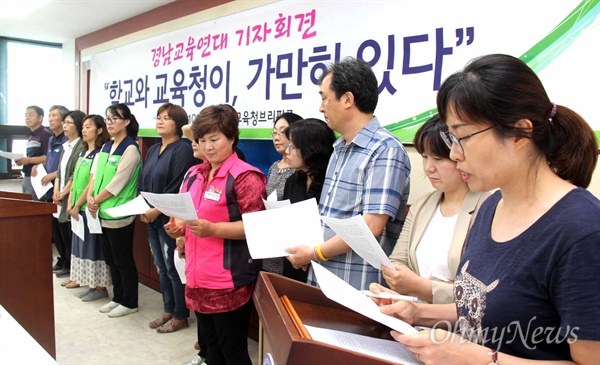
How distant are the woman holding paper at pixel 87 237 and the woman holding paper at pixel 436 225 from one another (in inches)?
110

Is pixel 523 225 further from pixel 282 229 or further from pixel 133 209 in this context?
pixel 133 209

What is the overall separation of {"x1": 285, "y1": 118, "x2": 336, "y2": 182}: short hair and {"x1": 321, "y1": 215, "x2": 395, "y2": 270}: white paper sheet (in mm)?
785

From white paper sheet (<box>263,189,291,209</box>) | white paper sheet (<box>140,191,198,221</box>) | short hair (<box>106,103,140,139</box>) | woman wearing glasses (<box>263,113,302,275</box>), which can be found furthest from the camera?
short hair (<box>106,103,140,139</box>)

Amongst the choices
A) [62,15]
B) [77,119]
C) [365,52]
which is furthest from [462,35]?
[62,15]

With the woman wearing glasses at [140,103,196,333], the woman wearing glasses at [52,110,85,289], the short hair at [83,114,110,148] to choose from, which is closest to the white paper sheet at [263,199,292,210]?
the woman wearing glasses at [140,103,196,333]

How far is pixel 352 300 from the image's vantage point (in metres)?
0.78

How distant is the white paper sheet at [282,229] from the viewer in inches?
58.6

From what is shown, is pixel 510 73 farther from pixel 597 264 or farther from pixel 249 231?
pixel 249 231

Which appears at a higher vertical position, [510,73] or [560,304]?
[510,73]

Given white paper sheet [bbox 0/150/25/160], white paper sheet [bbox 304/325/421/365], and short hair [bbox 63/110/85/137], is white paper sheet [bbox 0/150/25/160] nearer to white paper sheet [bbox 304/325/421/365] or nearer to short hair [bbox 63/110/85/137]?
→ short hair [bbox 63/110/85/137]

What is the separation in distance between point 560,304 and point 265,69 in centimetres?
239

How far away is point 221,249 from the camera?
187 centimetres

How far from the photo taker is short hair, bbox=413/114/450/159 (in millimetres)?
1287

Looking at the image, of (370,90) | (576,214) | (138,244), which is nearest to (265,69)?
(370,90)
